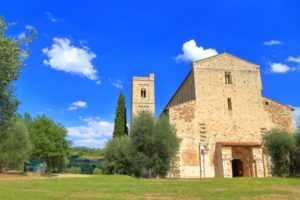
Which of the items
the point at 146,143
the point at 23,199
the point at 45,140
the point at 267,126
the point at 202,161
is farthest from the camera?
→ the point at 45,140

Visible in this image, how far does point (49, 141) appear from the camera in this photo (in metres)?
38.7

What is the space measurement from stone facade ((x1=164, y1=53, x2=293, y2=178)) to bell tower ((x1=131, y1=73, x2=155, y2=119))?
1702 centimetres

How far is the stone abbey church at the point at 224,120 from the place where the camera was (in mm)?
32656

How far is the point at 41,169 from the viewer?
33938 mm

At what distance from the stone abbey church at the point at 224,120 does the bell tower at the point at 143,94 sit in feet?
54.2

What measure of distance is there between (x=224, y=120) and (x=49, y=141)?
22.7 metres

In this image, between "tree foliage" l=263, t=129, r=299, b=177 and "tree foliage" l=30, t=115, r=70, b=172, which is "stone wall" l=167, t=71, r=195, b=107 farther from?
"tree foliage" l=30, t=115, r=70, b=172

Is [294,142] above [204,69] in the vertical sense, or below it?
below

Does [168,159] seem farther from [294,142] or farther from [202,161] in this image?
[294,142]

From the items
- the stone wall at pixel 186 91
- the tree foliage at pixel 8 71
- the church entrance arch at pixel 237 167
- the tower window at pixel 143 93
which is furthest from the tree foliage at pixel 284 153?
the tower window at pixel 143 93

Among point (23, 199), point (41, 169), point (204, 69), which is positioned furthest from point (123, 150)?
point (23, 199)

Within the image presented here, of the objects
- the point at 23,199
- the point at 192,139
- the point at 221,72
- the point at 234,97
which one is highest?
the point at 221,72

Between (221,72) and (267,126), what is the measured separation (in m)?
8.60

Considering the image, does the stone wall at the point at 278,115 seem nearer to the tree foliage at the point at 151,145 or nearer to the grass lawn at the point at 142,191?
the tree foliage at the point at 151,145
